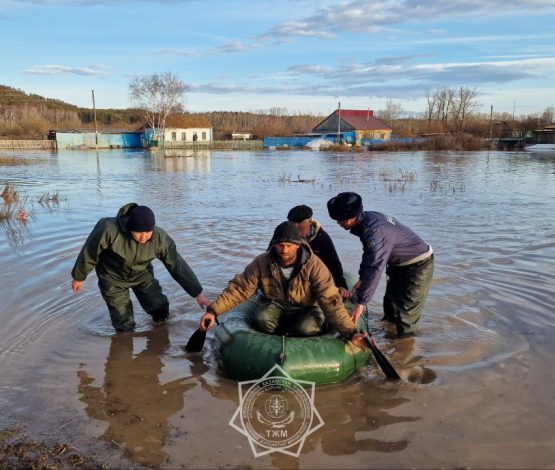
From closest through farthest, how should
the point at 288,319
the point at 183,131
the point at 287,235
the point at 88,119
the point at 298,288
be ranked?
the point at 287,235 < the point at 298,288 < the point at 288,319 < the point at 183,131 < the point at 88,119

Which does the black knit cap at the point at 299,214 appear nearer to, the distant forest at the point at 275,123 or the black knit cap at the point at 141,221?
the black knit cap at the point at 141,221

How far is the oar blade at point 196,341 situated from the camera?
15.8 ft

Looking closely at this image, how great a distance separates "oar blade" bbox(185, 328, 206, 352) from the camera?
15.8 ft

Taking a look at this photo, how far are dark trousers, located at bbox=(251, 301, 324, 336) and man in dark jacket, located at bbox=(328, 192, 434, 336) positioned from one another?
37 cm

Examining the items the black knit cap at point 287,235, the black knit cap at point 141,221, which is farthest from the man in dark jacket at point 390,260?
the black knit cap at point 141,221

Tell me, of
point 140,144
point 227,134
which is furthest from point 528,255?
point 227,134

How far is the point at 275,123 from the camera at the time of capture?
277 ft

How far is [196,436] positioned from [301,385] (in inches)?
37.1

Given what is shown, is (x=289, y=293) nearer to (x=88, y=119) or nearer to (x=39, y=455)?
(x=39, y=455)

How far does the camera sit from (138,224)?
4.47m

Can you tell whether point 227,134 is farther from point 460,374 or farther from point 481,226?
point 460,374

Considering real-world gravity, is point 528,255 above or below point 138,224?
below

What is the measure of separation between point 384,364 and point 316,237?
137cm

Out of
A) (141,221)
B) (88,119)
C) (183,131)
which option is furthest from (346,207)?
(88,119)
